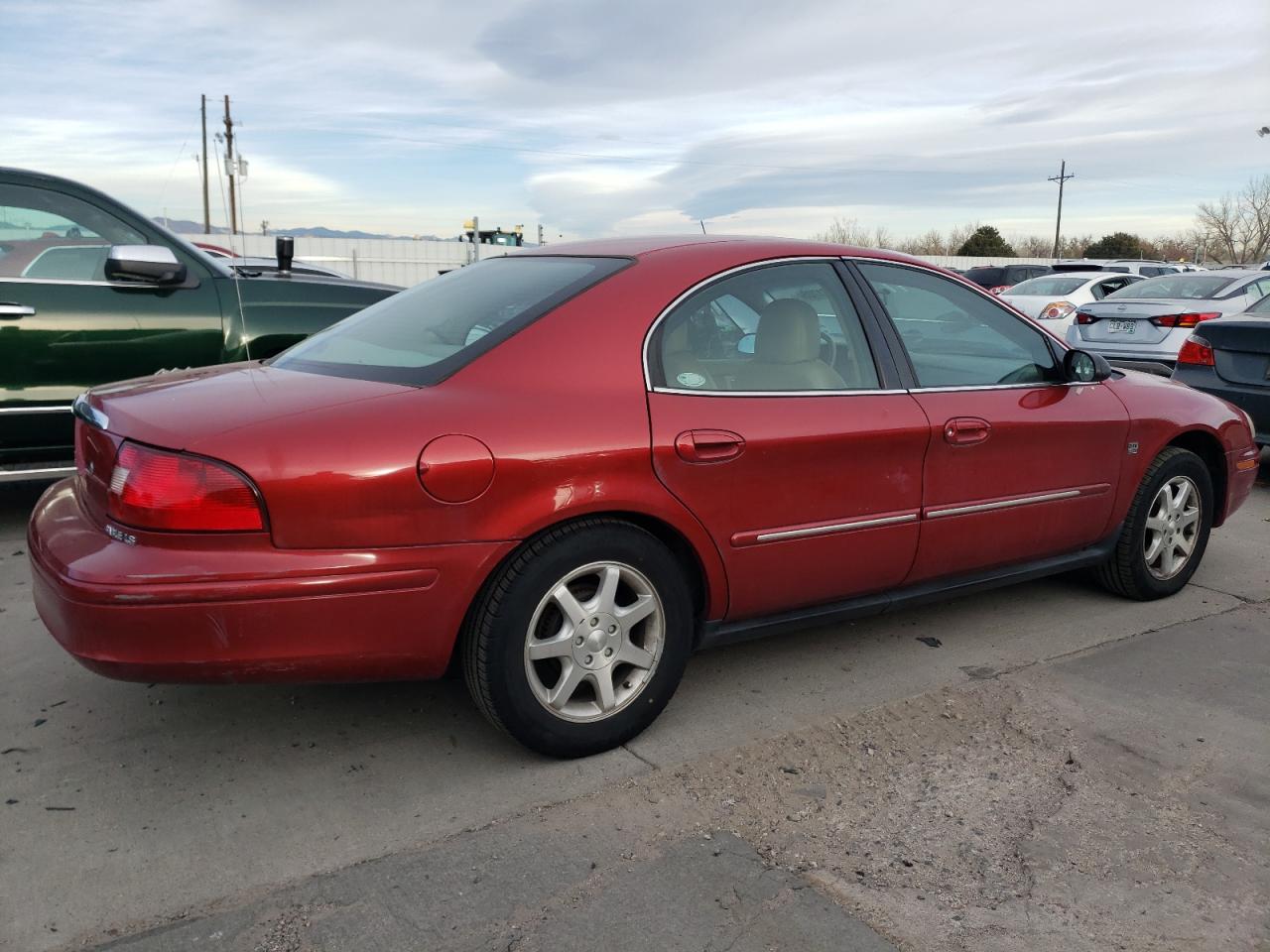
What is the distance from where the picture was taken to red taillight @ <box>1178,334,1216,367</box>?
7.30m

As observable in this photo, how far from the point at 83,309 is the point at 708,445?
3746 mm

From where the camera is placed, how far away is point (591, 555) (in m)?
2.89

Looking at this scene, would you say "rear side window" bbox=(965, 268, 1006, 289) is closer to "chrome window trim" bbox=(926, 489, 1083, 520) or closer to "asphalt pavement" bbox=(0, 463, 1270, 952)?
"chrome window trim" bbox=(926, 489, 1083, 520)

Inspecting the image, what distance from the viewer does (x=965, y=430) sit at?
3.70m

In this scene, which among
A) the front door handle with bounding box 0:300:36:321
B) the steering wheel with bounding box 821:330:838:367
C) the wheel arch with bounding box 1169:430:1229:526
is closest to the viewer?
the steering wheel with bounding box 821:330:838:367

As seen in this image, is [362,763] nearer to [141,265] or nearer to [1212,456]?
[141,265]

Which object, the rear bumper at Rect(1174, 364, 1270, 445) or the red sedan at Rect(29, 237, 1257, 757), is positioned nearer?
the red sedan at Rect(29, 237, 1257, 757)

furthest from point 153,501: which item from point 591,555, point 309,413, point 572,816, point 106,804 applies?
point 572,816

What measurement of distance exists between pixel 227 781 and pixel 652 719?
121 cm

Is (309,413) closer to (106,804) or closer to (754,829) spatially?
(106,804)

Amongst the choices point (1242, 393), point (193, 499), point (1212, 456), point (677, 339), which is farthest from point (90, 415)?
point (1242, 393)

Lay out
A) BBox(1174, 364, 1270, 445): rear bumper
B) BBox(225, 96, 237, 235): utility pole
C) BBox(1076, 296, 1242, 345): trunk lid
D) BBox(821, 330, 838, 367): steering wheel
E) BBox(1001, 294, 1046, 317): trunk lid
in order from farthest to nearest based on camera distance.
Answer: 1. BBox(225, 96, 237, 235): utility pole
2. BBox(1001, 294, 1046, 317): trunk lid
3. BBox(1076, 296, 1242, 345): trunk lid
4. BBox(1174, 364, 1270, 445): rear bumper
5. BBox(821, 330, 838, 367): steering wheel

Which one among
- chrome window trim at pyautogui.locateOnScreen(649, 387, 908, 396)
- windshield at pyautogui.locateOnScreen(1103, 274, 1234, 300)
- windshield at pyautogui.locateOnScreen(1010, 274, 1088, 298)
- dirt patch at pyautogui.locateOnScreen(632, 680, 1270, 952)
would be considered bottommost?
dirt patch at pyautogui.locateOnScreen(632, 680, 1270, 952)

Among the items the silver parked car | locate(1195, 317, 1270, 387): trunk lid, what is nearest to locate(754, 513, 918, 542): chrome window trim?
locate(1195, 317, 1270, 387): trunk lid
